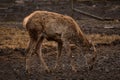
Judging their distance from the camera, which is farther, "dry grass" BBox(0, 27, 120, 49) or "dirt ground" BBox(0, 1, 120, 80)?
"dry grass" BBox(0, 27, 120, 49)

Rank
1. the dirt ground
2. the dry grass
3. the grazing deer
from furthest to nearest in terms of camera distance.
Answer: the dry grass → the grazing deer → the dirt ground

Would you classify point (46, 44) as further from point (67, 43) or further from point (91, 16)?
point (91, 16)

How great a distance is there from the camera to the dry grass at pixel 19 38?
17.4 meters

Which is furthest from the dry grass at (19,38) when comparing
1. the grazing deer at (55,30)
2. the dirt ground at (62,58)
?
the grazing deer at (55,30)

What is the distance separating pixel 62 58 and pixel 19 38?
4.35 m

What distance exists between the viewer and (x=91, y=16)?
26141 mm

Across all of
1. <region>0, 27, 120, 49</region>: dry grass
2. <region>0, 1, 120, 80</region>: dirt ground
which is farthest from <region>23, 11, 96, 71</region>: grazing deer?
<region>0, 27, 120, 49</region>: dry grass

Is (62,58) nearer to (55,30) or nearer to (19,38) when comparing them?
(55,30)

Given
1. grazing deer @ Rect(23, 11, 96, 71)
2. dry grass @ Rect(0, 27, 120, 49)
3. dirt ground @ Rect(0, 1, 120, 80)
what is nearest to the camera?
dirt ground @ Rect(0, 1, 120, 80)

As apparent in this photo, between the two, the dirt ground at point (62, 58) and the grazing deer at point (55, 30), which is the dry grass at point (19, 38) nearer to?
the dirt ground at point (62, 58)

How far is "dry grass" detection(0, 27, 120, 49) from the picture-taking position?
17.4m

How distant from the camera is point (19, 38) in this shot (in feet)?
62.1

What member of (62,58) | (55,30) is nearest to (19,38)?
(62,58)

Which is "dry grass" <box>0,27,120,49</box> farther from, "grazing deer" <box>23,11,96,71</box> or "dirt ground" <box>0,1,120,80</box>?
"grazing deer" <box>23,11,96,71</box>
